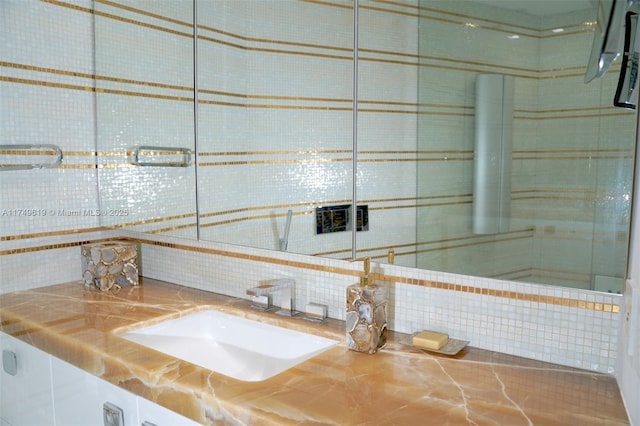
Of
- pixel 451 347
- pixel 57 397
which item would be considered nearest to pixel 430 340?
pixel 451 347

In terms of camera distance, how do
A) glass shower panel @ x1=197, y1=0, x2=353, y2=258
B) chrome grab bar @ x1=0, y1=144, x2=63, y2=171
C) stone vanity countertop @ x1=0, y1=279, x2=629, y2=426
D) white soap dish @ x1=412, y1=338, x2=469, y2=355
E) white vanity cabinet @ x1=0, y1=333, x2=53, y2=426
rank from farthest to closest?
1. chrome grab bar @ x1=0, y1=144, x2=63, y2=171
2. white vanity cabinet @ x1=0, y1=333, x2=53, y2=426
3. glass shower panel @ x1=197, y1=0, x2=353, y2=258
4. white soap dish @ x1=412, y1=338, x2=469, y2=355
5. stone vanity countertop @ x1=0, y1=279, x2=629, y2=426

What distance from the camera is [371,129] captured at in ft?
4.46

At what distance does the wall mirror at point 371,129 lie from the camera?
3.51 feet

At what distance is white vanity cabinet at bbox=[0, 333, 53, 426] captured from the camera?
1.51 m

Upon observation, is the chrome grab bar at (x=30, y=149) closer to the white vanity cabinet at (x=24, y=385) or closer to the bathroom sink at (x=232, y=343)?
the white vanity cabinet at (x=24, y=385)

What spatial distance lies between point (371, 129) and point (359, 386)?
62 centimetres

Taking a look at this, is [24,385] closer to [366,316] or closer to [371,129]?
[366,316]

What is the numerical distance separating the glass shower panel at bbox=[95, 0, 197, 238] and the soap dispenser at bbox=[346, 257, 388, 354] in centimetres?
73

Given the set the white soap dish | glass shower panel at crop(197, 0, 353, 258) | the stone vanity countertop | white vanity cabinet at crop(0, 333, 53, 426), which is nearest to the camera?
the stone vanity countertop

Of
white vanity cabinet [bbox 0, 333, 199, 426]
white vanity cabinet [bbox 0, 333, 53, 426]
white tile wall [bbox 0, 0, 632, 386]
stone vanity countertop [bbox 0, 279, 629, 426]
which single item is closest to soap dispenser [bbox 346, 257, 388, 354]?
stone vanity countertop [bbox 0, 279, 629, 426]

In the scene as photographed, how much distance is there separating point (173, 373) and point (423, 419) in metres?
0.54

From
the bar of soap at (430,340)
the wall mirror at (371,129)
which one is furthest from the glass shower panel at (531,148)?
the bar of soap at (430,340)

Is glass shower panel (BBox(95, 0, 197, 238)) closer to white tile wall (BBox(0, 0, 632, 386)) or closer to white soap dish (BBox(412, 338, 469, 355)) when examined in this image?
white tile wall (BBox(0, 0, 632, 386))

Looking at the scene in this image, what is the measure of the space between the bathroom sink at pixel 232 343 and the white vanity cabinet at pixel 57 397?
0.59 ft
